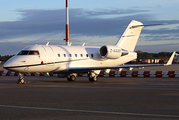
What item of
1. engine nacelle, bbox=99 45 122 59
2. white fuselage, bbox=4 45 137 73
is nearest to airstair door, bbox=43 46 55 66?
white fuselage, bbox=4 45 137 73

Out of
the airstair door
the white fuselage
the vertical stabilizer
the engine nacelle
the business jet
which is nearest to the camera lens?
the white fuselage

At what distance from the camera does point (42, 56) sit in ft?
74.5

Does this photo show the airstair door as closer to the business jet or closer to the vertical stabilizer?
the business jet

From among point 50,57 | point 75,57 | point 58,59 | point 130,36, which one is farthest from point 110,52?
point 50,57

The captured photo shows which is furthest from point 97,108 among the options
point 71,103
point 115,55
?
point 115,55

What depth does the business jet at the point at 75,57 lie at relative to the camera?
2172 cm

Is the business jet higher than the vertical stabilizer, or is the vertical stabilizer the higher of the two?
the vertical stabilizer

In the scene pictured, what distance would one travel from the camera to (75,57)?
2520 cm

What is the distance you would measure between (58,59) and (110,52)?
5.19m

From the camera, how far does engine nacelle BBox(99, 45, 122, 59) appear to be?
26.0m

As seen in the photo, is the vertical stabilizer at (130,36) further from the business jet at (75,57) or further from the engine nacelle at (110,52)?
the engine nacelle at (110,52)

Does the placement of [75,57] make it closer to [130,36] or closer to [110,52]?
[110,52]

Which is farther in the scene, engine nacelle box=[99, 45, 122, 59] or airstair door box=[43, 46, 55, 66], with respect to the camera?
engine nacelle box=[99, 45, 122, 59]

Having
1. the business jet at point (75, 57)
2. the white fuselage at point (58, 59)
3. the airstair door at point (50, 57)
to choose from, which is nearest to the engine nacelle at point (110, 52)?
the business jet at point (75, 57)
